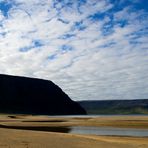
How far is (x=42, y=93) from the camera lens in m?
188

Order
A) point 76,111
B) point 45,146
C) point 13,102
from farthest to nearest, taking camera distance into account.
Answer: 1. point 76,111
2. point 13,102
3. point 45,146

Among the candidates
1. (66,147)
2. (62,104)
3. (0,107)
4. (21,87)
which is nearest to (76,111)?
(62,104)

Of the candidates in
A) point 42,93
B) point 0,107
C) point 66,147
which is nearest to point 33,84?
point 42,93

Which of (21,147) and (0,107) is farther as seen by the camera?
(0,107)

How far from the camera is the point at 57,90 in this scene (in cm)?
19900

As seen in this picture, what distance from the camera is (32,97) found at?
7092 inches

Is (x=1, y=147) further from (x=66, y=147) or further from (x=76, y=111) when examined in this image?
(x=76, y=111)

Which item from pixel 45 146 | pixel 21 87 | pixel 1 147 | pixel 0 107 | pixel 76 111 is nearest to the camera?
pixel 1 147

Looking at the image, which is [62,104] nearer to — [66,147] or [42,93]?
[42,93]

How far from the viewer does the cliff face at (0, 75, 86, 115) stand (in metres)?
167

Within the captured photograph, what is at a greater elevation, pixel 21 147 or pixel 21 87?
pixel 21 87

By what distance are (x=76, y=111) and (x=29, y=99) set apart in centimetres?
3082

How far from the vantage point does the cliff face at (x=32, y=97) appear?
167 m

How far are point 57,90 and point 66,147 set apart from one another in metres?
181
